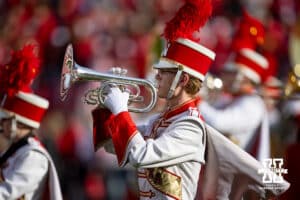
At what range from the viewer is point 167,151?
320 inches

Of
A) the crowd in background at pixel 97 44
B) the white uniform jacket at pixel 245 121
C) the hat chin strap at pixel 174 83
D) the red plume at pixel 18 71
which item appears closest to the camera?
the hat chin strap at pixel 174 83

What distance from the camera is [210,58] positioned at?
8.52 metres

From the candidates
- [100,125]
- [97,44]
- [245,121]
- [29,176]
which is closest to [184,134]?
[100,125]

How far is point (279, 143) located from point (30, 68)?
11.1ft

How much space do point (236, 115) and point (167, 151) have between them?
4.38 metres

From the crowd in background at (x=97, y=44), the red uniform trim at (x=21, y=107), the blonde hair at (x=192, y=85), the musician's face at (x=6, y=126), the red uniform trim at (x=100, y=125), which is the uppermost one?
the crowd in background at (x=97, y=44)

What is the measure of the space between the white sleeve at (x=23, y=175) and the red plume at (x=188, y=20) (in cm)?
179

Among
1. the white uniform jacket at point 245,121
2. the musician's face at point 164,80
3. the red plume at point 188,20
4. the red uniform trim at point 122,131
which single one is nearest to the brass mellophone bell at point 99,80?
the musician's face at point 164,80

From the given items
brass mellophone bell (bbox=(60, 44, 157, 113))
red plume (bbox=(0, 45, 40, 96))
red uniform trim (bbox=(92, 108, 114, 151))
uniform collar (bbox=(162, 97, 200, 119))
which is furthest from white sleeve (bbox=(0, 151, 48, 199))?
uniform collar (bbox=(162, 97, 200, 119))

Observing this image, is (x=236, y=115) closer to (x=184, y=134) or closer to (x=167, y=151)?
(x=184, y=134)

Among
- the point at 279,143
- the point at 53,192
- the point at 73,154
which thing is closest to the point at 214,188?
the point at 53,192

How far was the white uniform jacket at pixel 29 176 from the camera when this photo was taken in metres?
9.70

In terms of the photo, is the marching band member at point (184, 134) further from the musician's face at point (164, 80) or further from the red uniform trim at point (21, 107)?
the red uniform trim at point (21, 107)

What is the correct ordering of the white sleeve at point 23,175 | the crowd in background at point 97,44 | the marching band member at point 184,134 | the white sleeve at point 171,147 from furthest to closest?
the crowd in background at point 97,44
the white sleeve at point 23,175
the marching band member at point 184,134
the white sleeve at point 171,147
